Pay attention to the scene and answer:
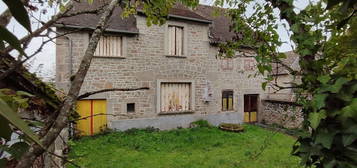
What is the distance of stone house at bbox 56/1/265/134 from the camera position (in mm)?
9523

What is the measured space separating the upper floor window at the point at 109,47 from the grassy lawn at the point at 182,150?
321 centimetres

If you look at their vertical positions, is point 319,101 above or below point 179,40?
below

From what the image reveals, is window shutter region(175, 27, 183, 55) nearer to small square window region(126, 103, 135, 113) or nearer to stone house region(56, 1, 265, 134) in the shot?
stone house region(56, 1, 265, 134)

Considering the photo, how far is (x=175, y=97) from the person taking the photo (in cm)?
1123

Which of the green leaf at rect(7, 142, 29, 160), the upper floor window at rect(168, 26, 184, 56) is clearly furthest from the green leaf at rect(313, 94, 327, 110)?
the upper floor window at rect(168, 26, 184, 56)

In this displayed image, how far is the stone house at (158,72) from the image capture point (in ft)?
31.2

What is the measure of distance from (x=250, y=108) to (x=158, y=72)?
625 cm

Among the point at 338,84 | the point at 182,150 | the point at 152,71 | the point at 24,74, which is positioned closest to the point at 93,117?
the point at 152,71

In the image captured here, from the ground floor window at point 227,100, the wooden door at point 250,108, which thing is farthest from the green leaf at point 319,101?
the wooden door at point 250,108

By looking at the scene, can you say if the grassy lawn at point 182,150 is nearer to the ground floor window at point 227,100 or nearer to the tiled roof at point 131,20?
the ground floor window at point 227,100

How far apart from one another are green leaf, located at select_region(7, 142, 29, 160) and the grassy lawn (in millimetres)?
5296

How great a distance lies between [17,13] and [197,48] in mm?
11622

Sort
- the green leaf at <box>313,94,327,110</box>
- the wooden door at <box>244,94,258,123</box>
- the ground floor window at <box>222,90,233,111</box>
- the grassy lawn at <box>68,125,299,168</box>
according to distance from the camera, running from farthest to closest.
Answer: the wooden door at <box>244,94,258,123</box> < the ground floor window at <box>222,90,233,111</box> < the grassy lawn at <box>68,125,299,168</box> < the green leaf at <box>313,94,327,110</box>

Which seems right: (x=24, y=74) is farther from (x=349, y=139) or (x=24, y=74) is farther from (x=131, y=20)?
(x=131, y=20)
